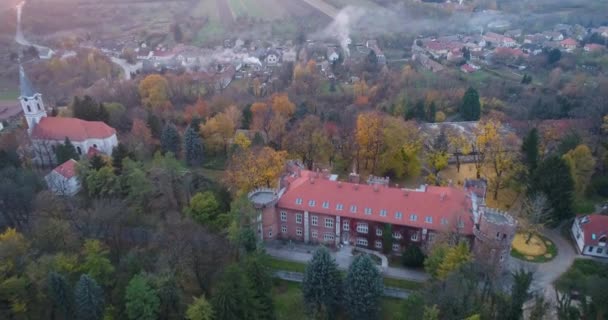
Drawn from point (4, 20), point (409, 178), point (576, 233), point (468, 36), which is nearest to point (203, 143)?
point (409, 178)

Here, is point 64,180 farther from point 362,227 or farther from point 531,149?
point 531,149

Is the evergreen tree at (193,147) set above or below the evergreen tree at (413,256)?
above

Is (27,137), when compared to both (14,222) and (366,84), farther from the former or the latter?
(366,84)

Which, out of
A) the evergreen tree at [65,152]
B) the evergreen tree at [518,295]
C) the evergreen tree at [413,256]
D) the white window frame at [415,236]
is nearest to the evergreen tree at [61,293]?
the evergreen tree at [413,256]

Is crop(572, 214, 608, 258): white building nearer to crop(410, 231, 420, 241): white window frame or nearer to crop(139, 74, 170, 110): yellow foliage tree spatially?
crop(410, 231, 420, 241): white window frame

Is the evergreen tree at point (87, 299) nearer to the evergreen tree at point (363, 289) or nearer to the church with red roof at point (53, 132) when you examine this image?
the evergreen tree at point (363, 289)

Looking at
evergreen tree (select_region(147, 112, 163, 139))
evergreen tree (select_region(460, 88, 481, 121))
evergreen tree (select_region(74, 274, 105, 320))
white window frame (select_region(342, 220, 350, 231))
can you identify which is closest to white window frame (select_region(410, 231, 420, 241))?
white window frame (select_region(342, 220, 350, 231))
